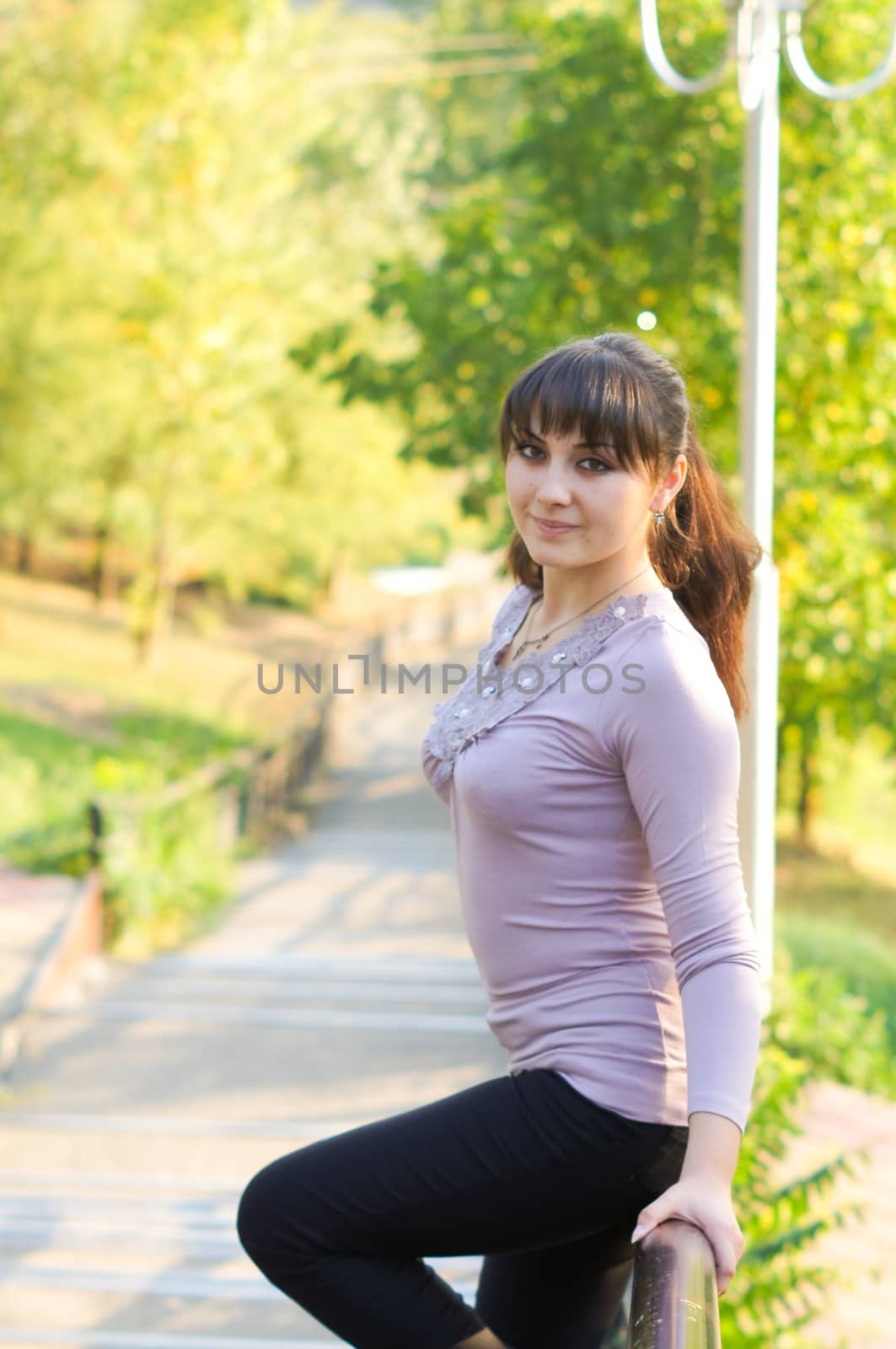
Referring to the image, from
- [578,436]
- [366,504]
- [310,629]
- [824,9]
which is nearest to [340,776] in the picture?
[366,504]

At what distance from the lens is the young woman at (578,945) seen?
1.29 meters

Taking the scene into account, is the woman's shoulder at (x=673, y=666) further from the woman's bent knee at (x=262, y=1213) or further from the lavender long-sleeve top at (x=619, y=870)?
the woman's bent knee at (x=262, y=1213)

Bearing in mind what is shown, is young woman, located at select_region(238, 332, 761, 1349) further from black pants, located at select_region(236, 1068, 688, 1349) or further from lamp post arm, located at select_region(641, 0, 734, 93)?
lamp post arm, located at select_region(641, 0, 734, 93)

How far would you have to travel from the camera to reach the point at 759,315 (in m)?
3.68

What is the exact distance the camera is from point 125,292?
14.9 m

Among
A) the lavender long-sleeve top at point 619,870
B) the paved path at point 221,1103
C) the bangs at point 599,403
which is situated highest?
the bangs at point 599,403

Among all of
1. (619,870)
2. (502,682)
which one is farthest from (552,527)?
(619,870)

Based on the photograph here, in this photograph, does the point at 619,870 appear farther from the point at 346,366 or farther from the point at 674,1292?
the point at 346,366

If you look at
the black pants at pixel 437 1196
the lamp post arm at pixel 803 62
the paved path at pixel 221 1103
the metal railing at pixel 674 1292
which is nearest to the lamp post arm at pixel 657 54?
the lamp post arm at pixel 803 62

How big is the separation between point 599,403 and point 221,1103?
3515 millimetres

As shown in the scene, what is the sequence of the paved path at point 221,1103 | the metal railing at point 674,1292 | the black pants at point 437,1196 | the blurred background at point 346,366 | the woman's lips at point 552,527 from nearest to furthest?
the metal railing at point 674,1292 < the black pants at point 437,1196 < the woman's lips at point 552,527 < the paved path at point 221,1103 < the blurred background at point 346,366

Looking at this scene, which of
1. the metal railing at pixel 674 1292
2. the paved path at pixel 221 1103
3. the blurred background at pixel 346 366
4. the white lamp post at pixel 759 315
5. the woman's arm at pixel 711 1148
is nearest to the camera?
the metal railing at pixel 674 1292

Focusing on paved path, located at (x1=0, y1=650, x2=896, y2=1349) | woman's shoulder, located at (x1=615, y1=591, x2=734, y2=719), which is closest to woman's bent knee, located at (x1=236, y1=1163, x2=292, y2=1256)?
woman's shoulder, located at (x1=615, y1=591, x2=734, y2=719)

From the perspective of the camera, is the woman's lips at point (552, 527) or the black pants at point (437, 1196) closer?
the black pants at point (437, 1196)
